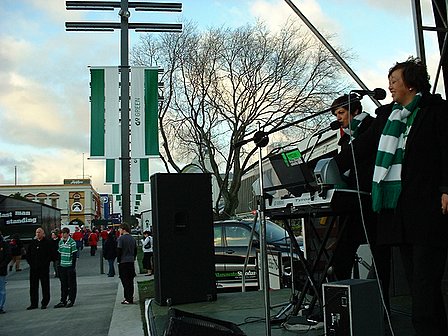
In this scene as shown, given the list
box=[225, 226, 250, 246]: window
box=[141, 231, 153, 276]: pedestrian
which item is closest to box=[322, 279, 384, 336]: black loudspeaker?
box=[225, 226, 250, 246]: window

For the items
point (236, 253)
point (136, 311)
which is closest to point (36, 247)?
point (136, 311)

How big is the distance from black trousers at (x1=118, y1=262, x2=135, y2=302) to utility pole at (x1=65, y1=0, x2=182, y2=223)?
99 cm

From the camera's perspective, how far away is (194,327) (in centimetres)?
312

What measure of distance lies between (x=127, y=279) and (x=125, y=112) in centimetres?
362

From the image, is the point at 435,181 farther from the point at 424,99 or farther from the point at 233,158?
the point at 233,158

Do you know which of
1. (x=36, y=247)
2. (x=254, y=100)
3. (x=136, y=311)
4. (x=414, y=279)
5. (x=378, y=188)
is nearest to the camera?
(x=414, y=279)

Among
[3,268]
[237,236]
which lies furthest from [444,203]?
[3,268]

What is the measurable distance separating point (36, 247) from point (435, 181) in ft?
36.6

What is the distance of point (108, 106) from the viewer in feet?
32.8

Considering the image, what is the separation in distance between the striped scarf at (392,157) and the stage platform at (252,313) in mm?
1283

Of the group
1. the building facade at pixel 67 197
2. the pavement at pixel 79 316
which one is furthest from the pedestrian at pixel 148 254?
the building facade at pixel 67 197

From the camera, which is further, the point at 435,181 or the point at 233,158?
the point at 233,158

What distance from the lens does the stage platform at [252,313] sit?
4211 millimetres

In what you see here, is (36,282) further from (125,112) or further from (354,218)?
(354,218)
